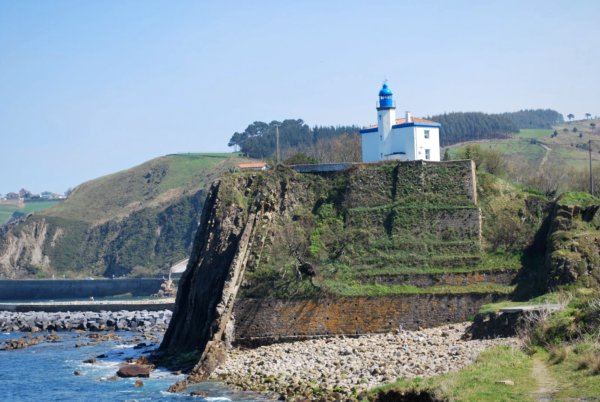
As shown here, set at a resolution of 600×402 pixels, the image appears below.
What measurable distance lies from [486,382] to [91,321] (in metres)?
48.0

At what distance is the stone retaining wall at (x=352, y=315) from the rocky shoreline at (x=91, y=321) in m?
21.1

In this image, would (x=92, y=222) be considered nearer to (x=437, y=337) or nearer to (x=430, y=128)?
(x=430, y=128)

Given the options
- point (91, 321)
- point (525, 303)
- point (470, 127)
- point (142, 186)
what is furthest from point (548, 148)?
point (525, 303)

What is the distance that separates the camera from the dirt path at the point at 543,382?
73.9ft

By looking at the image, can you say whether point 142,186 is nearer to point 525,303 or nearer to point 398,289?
point 398,289

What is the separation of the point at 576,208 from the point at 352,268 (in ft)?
36.1

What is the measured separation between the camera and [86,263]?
129 metres

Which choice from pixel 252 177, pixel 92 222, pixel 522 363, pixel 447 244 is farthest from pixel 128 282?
pixel 522 363

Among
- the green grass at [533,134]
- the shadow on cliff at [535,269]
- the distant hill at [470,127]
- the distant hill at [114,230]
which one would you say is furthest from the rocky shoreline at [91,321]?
the green grass at [533,134]

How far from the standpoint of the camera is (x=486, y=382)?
2466 centimetres

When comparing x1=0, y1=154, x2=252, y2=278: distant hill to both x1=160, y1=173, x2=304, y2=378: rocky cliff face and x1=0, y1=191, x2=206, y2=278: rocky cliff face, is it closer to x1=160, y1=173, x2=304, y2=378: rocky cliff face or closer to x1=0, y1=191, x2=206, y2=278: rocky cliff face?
x1=0, y1=191, x2=206, y2=278: rocky cliff face

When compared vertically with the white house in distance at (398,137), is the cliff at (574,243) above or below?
below

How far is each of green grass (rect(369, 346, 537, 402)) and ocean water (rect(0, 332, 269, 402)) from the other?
8069 mm

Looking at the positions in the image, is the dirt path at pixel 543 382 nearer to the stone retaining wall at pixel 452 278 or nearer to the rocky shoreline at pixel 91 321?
the stone retaining wall at pixel 452 278
